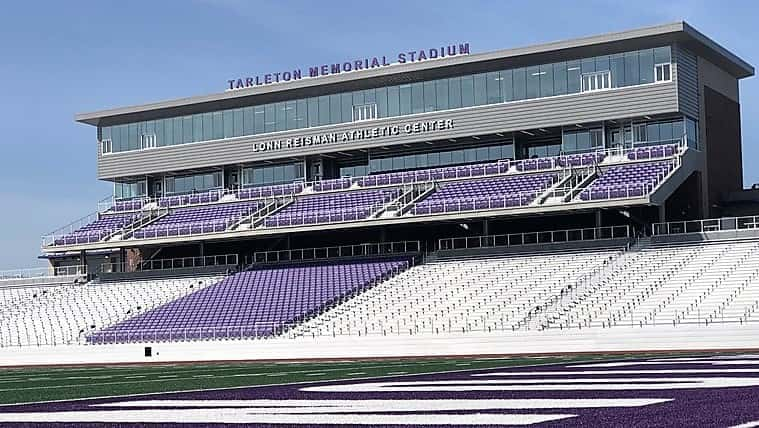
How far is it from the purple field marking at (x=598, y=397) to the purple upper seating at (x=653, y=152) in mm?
25980

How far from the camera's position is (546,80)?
46438 mm

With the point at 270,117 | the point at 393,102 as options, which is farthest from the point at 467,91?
the point at 270,117

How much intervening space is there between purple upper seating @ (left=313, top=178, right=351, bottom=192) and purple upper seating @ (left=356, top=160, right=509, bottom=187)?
0.53 metres

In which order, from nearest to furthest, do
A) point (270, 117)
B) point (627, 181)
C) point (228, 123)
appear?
point (627, 181), point (270, 117), point (228, 123)

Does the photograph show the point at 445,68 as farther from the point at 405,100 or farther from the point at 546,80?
the point at 546,80

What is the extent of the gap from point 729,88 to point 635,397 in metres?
39.5

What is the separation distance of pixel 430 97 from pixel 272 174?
9.21 m

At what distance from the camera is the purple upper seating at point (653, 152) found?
43406mm

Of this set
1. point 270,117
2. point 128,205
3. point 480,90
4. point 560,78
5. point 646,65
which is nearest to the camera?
point 646,65

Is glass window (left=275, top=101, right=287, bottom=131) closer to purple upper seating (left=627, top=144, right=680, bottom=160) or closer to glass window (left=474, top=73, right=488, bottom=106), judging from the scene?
glass window (left=474, top=73, right=488, bottom=106)

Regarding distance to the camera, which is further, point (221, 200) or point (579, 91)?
point (221, 200)

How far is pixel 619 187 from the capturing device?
40656mm

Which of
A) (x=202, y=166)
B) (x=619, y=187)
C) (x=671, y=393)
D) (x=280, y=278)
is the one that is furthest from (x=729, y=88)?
(x=671, y=393)

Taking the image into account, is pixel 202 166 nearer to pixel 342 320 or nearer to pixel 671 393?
pixel 342 320
